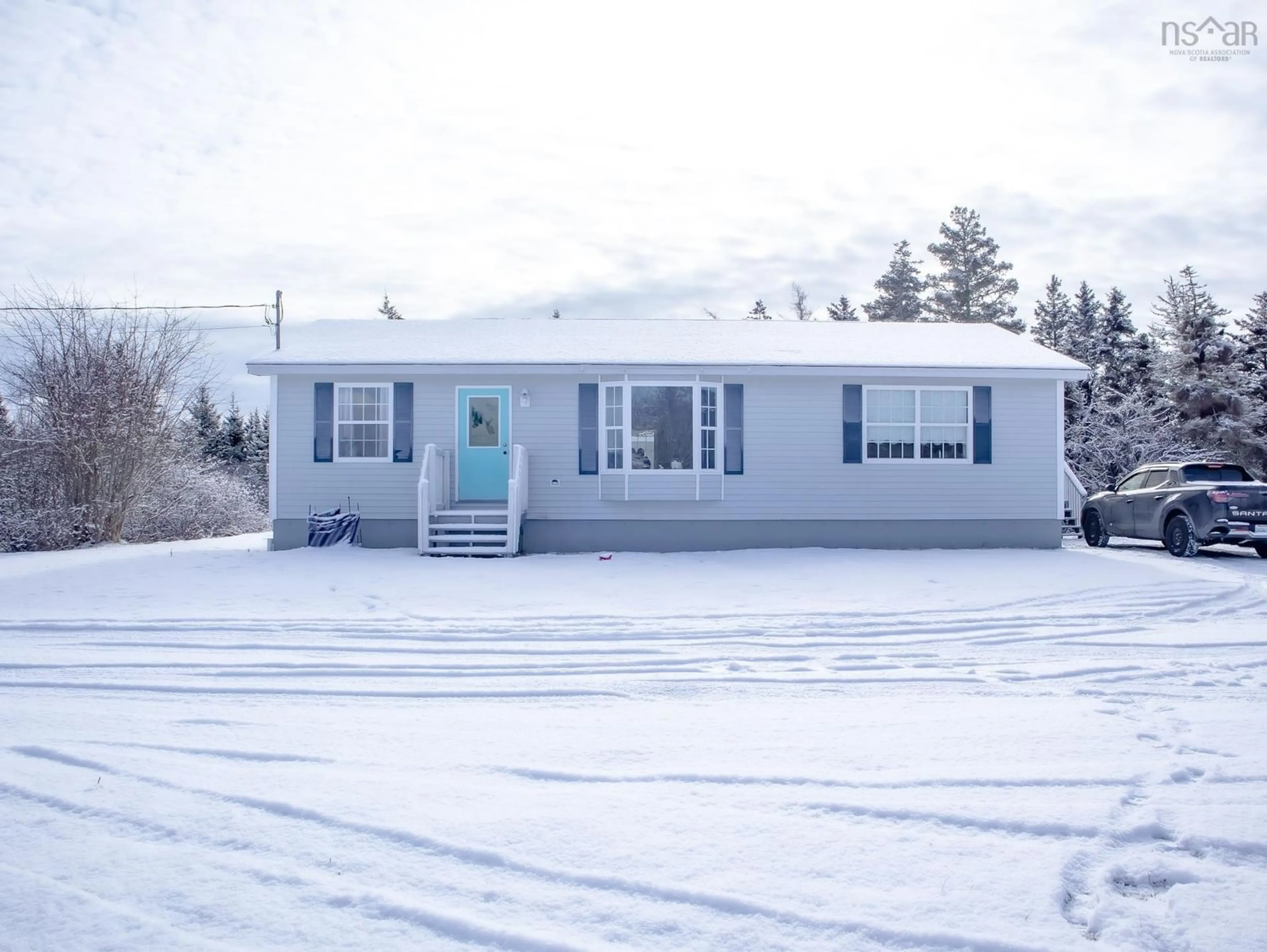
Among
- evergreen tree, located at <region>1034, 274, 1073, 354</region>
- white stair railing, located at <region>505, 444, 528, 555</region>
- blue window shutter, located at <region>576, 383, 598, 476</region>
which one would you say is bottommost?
white stair railing, located at <region>505, 444, 528, 555</region>

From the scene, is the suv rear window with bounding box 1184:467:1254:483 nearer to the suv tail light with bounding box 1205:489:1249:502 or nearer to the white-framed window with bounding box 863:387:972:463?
the suv tail light with bounding box 1205:489:1249:502

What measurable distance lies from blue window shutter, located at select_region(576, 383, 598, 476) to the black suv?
9.00 meters

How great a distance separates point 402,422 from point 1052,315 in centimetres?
3668

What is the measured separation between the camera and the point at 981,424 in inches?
563

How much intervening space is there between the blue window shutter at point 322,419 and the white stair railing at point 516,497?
2.85 metres

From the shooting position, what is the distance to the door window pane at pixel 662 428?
13898 mm

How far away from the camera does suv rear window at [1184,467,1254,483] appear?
46.5ft

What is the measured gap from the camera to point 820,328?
17531mm

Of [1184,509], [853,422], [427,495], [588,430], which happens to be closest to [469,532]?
[427,495]

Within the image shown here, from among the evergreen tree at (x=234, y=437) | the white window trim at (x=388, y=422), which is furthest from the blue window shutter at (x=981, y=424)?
the evergreen tree at (x=234, y=437)

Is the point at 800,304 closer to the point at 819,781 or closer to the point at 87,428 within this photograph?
the point at 87,428

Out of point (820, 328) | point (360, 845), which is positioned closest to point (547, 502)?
point (820, 328)

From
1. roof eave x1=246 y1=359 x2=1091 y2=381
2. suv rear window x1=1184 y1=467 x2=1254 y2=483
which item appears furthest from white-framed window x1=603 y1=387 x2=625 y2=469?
suv rear window x1=1184 y1=467 x2=1254 y2=483

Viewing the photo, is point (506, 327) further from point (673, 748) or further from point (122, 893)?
point (122, 893)
